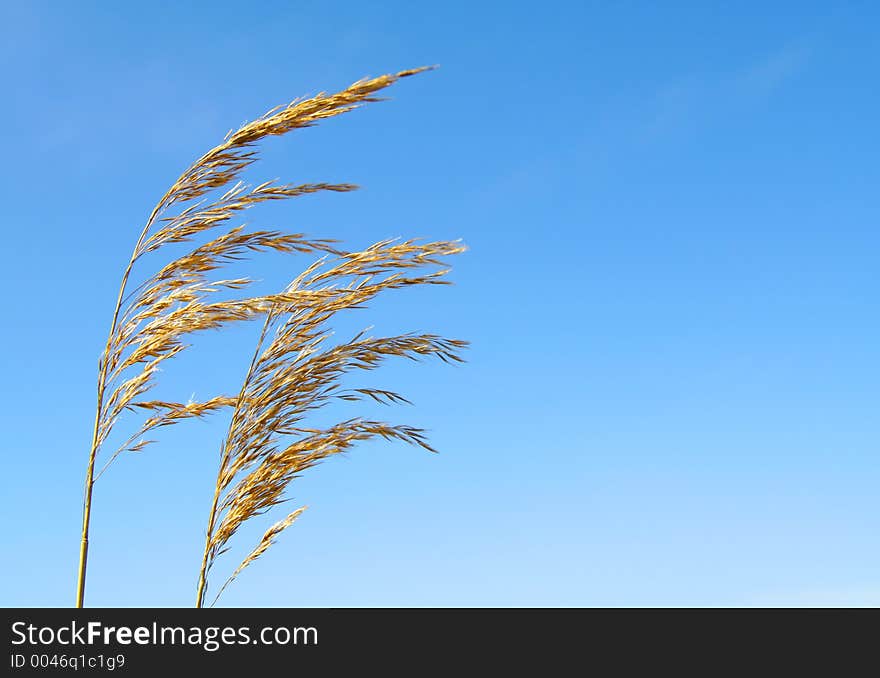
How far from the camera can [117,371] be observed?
3.46m

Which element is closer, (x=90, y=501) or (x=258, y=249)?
(x=90, y=501)

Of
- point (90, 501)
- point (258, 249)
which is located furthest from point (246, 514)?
point (258, 249)

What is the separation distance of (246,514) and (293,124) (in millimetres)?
1458

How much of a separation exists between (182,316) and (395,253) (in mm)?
839

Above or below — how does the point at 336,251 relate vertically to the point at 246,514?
above

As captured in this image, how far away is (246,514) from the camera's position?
3.37 meters
